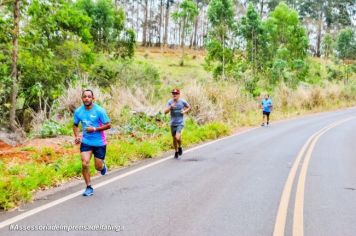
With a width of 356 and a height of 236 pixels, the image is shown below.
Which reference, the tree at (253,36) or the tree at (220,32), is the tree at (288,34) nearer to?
the tree at (253,36)

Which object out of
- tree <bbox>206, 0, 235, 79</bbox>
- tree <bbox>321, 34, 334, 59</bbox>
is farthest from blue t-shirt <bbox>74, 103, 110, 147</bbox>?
tree <bbox>321, 34, 334, 59</bbox>

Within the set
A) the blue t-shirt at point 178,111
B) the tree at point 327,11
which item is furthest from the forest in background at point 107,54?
the tree at point 327,11

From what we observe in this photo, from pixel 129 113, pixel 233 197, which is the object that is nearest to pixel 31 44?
pixel 129 113

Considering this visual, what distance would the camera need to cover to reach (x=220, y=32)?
3784cm

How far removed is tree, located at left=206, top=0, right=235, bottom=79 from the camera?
37844mm

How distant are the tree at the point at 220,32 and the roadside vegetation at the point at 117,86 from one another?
0.29 ft

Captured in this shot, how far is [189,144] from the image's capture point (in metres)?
16.0

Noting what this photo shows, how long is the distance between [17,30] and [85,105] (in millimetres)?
9252

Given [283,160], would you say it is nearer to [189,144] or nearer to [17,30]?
[189,144]

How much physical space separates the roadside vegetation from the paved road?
1101 millimetres

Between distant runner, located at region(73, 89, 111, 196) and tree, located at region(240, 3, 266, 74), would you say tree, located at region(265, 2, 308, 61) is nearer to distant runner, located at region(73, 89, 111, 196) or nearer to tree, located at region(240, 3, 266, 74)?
tree, located at region(240, 3, 266, 74)

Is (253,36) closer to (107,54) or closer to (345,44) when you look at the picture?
(107,54)

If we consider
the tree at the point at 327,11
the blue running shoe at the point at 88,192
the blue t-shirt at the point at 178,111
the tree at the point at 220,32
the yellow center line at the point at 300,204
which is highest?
the tree at the point at 327,11

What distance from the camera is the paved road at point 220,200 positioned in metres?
6.19
